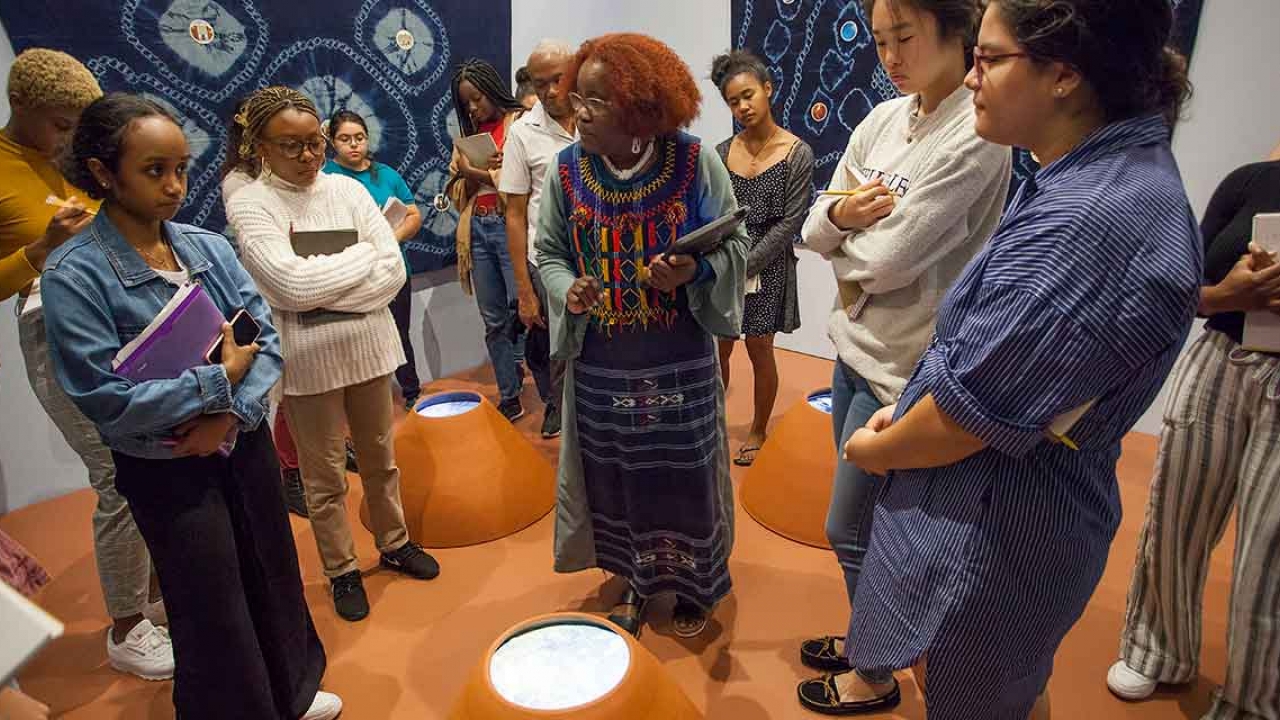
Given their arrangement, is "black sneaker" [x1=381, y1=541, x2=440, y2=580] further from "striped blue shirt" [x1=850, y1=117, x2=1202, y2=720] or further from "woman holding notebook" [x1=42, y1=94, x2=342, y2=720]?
"striped blue shirt" [x1=850, y1=117, x2=1202, y2=720]

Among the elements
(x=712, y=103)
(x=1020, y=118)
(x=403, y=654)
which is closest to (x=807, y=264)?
(x=712, y=103)

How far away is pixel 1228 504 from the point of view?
1904 millimetres

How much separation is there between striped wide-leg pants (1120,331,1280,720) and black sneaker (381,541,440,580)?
226 cm

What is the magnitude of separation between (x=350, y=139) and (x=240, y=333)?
224 cm

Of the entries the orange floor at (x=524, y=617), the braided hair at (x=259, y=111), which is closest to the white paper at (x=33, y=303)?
the braided hair at (x=259, y=111)

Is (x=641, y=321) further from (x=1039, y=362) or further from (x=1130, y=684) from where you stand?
(x=1130, y=684)

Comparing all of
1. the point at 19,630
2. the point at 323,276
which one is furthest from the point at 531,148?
the point at 19,630

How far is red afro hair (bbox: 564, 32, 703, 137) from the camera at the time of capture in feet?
5.99

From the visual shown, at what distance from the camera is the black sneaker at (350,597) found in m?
2.52

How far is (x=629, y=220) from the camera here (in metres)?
1.98

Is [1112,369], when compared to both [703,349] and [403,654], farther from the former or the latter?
[403,654]

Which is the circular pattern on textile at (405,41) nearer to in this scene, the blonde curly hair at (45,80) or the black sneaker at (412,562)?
the blonde curly hair at (45,80)

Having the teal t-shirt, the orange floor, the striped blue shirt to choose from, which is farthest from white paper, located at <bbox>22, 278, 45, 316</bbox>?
the striped blue shirt

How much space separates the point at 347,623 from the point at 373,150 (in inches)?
101
